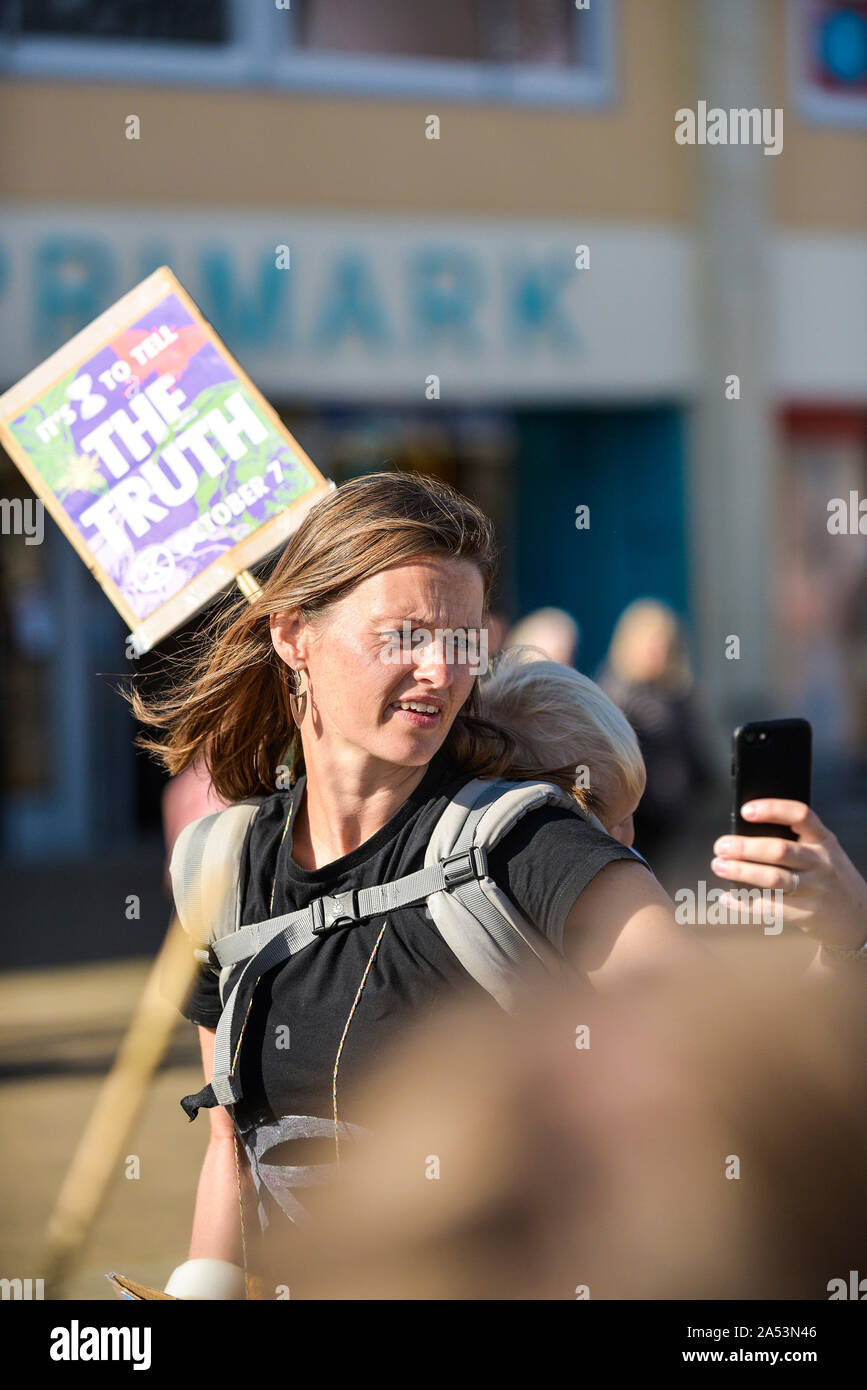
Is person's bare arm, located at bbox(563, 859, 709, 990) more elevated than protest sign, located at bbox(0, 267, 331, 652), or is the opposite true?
protest sign, located at bbox(0, 267, 331, 652)

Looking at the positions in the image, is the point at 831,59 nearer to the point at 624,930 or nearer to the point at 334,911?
the point at 334,911

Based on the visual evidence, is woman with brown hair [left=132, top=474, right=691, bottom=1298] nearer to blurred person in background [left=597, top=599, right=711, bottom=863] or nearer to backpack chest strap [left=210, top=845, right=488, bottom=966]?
backpack chest strap [left=210, top=845, right=488, bottom=966]

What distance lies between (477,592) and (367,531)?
142 mm

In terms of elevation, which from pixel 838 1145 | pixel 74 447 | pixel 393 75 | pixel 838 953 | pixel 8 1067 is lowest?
pixel 8 1067

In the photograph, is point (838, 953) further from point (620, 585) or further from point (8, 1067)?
point (620, 585)

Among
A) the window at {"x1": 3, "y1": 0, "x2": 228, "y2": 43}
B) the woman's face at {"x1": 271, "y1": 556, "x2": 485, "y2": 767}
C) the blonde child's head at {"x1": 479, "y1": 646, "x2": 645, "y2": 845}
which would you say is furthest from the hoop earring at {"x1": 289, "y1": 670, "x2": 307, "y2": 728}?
the window at {"x1": 3, "y1": 0, "x2": 228, "y2": 43}

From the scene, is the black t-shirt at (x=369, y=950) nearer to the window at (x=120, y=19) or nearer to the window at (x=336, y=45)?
the window at (x=336, y=45)

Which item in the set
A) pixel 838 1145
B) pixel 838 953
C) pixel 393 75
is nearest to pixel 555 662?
pixel 838 953

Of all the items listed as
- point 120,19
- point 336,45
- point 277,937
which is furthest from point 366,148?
point 277,937

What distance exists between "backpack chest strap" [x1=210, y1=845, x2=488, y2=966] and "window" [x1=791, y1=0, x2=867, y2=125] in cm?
1137

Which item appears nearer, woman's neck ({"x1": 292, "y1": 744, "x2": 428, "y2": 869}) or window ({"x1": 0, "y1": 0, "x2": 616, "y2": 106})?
woman's neck ({"x1": 292, "y1": 744, "x2": 428, "y2": 869})

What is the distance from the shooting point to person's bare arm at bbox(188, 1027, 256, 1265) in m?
2.00

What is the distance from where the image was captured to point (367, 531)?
181 cm

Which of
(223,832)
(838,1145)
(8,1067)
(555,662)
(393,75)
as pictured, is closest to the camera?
(838,1145)
